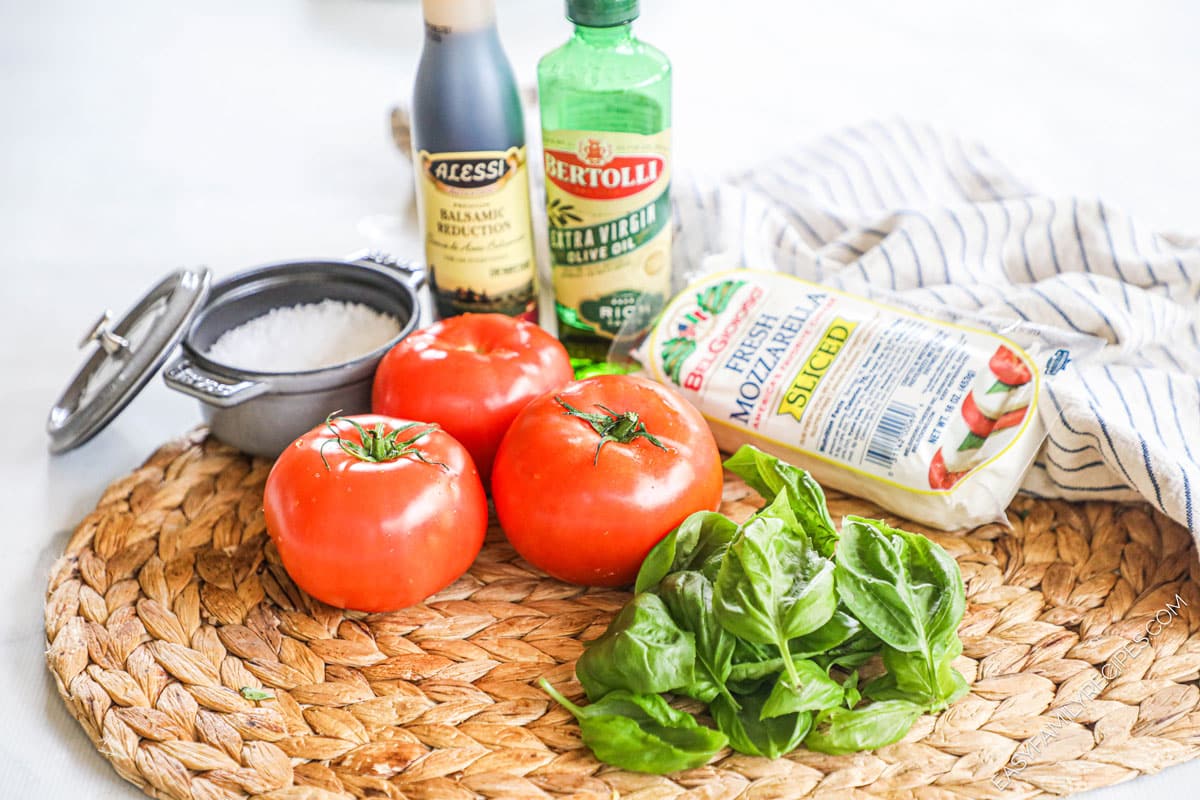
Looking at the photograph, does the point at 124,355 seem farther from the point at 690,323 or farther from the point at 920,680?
the point at 920,680

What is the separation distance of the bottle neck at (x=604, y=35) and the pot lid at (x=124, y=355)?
1.29 ft

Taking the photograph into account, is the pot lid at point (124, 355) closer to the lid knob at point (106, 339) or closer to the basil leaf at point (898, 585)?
the lid knob at point (106, 339)

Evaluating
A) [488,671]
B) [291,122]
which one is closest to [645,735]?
[488,671]

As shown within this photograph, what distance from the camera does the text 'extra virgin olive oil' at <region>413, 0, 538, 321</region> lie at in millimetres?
1008

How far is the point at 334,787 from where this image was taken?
Result: 30.7 inches

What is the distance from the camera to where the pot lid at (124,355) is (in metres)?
0.99

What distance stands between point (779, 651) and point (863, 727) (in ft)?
0.24

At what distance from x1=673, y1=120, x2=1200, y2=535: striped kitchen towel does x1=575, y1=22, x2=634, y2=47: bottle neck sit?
25 cm

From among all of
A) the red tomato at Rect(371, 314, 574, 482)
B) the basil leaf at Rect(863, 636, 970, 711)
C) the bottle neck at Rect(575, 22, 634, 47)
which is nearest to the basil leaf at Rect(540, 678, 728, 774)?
the basil leaf at Rect(863, 636, 970, 711)

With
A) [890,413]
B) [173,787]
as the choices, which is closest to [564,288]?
[890,413]

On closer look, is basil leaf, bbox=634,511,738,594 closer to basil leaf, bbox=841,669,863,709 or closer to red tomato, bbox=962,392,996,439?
basil leaf, bbox=841,669,863,709

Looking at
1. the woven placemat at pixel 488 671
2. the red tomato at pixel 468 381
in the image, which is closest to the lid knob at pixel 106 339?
the woven placemat at pixel 488 671

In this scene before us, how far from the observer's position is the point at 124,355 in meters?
1.04

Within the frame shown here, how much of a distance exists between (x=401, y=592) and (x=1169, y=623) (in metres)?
0.58
